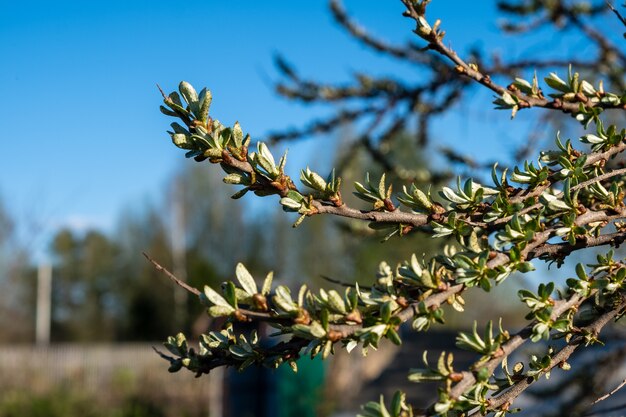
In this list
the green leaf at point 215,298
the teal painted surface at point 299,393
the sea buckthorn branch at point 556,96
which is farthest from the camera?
the teal painted surface at point 299,393

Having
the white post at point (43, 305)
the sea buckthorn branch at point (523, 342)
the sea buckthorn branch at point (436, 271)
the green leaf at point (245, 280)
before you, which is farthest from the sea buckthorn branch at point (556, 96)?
the white post at point (43, 305)

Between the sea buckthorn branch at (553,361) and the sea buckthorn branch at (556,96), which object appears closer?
the sea buckthorn branch at (553,361)

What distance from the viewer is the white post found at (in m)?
27.9

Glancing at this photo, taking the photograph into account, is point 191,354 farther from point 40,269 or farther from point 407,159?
point 40,269

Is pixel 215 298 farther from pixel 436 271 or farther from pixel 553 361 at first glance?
pixel 553 361

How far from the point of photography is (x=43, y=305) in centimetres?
2822

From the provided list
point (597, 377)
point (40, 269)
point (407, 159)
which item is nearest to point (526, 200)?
point (597, 377)

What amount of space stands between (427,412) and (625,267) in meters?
0.36

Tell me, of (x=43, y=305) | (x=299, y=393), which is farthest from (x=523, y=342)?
(x=43, y=305)

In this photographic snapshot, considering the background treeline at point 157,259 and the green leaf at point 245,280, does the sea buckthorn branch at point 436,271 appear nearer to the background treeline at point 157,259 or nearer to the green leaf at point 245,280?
the green leaf at point 245,280

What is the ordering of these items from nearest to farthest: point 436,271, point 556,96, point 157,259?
point 436,271 → point 556,96 → point 157,259

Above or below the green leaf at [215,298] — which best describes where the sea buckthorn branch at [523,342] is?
below

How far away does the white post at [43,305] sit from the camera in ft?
91.6

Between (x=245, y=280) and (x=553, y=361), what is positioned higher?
(x=245, y=280)
